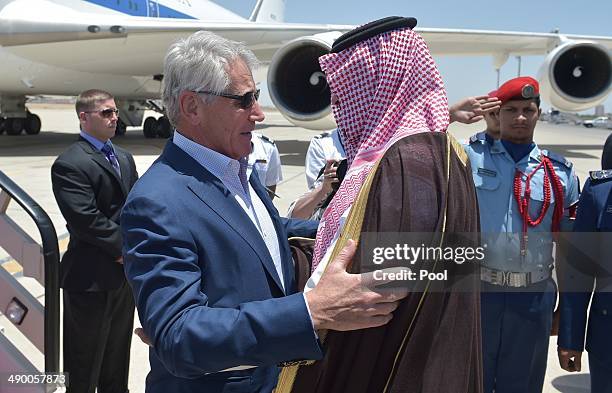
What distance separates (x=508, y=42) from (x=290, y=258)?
41.6 ft

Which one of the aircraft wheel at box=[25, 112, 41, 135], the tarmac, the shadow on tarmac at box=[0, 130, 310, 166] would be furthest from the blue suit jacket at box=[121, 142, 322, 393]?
the aircraft wheel at box=[25, 112, 41, 135]

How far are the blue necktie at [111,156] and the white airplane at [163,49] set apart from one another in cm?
524

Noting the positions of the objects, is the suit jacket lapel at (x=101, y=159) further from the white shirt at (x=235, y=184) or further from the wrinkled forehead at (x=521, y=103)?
the wrinkled forehead at (x=521, y=103)

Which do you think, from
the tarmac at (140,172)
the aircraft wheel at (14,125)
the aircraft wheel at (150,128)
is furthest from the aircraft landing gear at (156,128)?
the aircraft wheel at (14,125)

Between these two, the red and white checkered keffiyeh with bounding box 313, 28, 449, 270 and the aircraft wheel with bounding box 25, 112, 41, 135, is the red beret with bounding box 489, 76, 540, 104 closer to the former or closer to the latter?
the red and white checkered keffiyeh with bounding box 313, 28, 449, 270

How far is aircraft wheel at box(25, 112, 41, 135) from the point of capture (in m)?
15.7

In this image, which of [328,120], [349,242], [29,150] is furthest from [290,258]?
[29,150]

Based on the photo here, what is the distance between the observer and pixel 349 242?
3.28 ft

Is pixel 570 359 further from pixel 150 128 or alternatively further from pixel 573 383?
pixel 150 128

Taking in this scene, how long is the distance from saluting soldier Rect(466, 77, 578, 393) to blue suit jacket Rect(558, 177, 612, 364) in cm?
12

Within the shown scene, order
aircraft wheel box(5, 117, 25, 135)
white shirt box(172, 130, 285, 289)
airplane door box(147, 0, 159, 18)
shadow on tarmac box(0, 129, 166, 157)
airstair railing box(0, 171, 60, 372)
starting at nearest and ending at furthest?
white shirt box(172, 130, 285, 289)
airstair railing box(0, 171, 60, 372)
shadow on tarmac box(0, 129, 166, 157)
airplane door box(147, 0, 159, 18)
aircraft wheel box(5, 117, 25, 135)

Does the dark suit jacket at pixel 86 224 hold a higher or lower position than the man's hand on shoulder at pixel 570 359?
higher

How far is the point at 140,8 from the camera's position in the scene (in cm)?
1200

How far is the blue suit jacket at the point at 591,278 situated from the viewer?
80.6 inches
